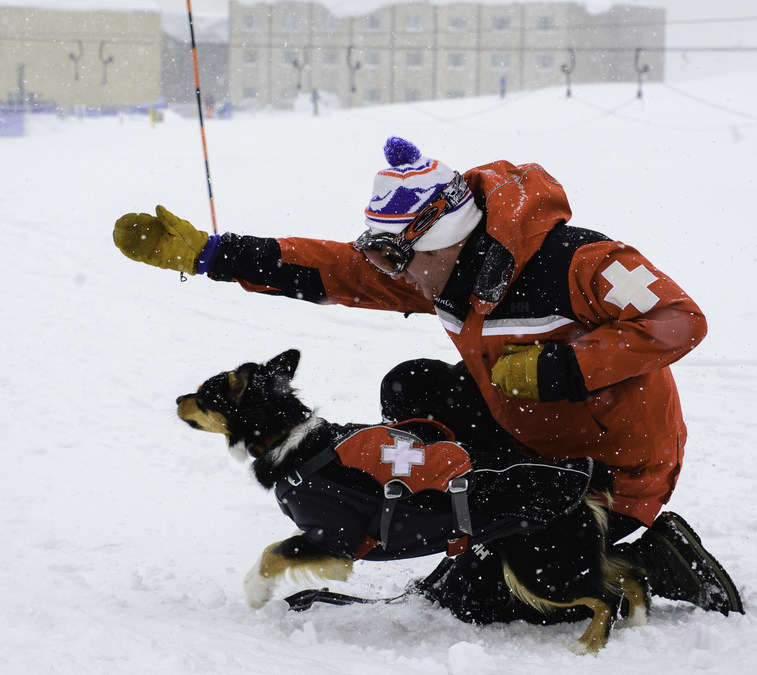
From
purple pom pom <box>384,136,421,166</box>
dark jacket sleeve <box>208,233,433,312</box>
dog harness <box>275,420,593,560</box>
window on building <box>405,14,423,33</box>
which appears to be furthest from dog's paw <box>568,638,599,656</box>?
window on building <box>405,14,423,33</box>

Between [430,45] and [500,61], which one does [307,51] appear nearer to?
[430,45]

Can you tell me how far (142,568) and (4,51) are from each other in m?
33.9

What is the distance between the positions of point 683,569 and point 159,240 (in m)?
2.46

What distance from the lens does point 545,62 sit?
33781 millimetres

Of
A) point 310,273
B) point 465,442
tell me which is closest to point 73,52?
point 310,273

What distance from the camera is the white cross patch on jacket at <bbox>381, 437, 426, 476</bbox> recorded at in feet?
9.02

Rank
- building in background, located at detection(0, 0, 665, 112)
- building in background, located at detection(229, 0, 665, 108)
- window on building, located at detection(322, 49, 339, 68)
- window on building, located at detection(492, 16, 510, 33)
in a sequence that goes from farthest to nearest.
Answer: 1. window on building, located at detection(322, 49, 339, 68)
2. window on building, located at detection(492, 16, 510, 33)
3. building in background, located at detection(229, 0, 665, 108)
4. building in background, located at detection(0, 0, 665, 112)

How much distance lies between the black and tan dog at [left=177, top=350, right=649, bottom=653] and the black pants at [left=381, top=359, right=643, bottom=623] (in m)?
0.21

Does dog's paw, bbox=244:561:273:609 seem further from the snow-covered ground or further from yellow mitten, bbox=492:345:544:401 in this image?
yellow mitten, bbox=492:345:544:401

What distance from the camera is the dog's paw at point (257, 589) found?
9.73ft

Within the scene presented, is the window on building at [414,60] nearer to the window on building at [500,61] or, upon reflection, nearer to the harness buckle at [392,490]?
the window on building at [500,61]

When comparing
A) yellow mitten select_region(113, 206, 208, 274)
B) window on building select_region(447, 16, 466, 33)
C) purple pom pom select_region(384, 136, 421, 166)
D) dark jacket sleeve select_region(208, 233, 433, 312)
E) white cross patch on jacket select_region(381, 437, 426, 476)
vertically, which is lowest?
white cross patch on jacket select_region(381, 437, 426, 476)

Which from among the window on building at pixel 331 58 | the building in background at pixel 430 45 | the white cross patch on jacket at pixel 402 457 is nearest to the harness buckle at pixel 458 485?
the white cross patch on jacket at pixel 402 457

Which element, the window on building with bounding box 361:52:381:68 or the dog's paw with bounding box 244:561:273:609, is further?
the window on building with bounding box 361:52:381:68
